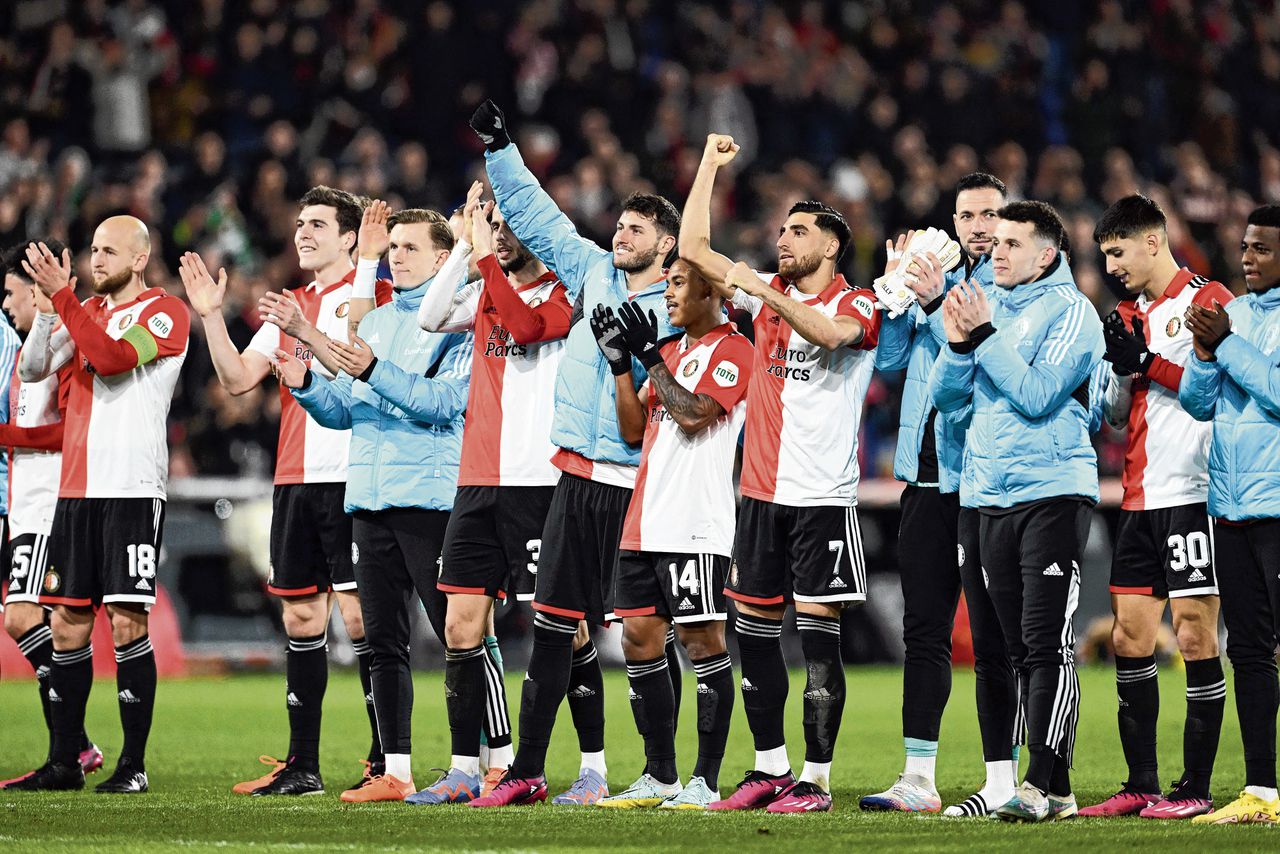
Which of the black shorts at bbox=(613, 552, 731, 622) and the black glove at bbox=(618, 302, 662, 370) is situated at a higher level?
the black glove at bbox=(618, 302, 662, 370)

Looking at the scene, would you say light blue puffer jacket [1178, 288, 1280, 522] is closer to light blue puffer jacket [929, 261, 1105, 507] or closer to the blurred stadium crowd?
light blue puffer jacket [929, 261, 1105, 507]

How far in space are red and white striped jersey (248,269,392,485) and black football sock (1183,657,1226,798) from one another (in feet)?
13.7

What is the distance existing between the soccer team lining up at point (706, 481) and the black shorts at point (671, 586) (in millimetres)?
16

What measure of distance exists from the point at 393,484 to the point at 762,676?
2.03 m

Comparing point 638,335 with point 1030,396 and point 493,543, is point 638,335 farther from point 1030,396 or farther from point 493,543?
point 1030,396

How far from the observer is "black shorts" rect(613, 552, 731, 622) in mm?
7820

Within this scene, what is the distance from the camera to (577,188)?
1928cm

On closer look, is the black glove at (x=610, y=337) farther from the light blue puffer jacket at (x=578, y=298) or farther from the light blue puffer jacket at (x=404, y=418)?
the light blue puffer jacket at (x=404, y=418)

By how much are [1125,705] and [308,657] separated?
3952 millimetres

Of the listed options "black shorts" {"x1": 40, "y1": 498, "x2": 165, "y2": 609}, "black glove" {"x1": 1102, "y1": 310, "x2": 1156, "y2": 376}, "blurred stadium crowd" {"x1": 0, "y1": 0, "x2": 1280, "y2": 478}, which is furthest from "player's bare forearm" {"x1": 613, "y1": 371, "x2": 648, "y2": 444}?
A: "blurred stadium crowd" {"x1": 0, "y1": 0, "x2": 1280, "y2": 478}

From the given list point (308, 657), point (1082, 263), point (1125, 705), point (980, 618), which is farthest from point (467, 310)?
point (1082, 263)

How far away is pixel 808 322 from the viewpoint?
7746 millimetres

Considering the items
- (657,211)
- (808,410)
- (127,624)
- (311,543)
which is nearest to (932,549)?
(808,410)

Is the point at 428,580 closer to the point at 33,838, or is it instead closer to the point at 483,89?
the point at 33,838
